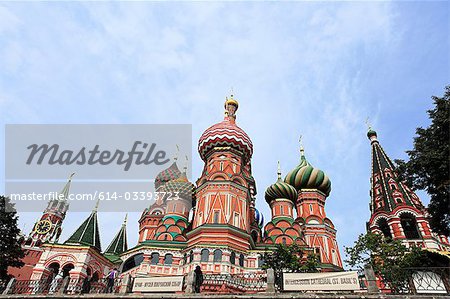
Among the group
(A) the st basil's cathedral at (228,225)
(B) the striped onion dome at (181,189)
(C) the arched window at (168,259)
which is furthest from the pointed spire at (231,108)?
(C) the arched window at (168,259)

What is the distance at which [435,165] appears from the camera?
45.5 feet

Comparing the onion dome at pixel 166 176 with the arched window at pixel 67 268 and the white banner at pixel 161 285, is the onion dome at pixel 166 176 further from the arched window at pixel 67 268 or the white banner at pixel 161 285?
the white banner at pixel 161 285

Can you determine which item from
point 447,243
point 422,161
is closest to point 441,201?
point 422,161

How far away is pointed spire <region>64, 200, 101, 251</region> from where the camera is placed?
1048 inches

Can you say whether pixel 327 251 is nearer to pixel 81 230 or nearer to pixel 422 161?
pixel 422 161

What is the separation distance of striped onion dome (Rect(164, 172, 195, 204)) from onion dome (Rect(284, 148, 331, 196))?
1203 cm

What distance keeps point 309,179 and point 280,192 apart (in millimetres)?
5046

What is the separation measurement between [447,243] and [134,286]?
28920mm

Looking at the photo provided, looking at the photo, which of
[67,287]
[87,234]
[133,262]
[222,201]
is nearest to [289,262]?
[222,201]

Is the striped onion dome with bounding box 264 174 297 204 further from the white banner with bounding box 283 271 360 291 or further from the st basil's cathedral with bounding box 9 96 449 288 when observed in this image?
the white banner with bounding box 283 271 360 291

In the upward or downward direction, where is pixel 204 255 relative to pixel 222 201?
Answer: downward

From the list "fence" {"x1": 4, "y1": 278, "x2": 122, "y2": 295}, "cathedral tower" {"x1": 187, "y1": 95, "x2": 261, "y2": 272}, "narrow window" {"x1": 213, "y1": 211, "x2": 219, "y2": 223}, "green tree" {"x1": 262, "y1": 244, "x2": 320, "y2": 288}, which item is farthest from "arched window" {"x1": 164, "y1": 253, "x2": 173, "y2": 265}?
"fence" {"x1": 4, "y1": 278, "x2": 122, "y2": 295}

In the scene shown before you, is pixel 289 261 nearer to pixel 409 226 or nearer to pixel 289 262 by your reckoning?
pixel 289 262

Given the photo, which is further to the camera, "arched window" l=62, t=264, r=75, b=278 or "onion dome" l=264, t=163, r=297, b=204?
"onion dome" l=264, t=163, r=297, b=204
